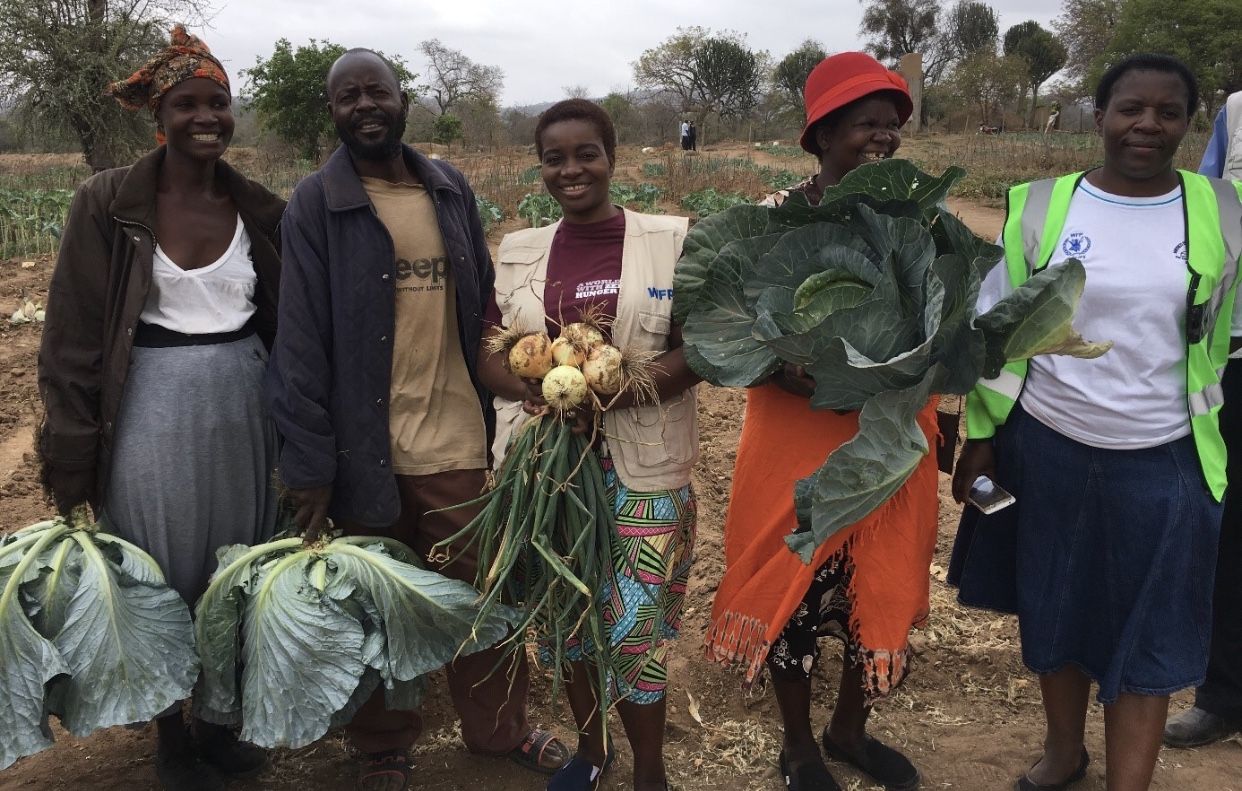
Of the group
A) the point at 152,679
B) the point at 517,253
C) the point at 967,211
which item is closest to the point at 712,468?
the point at 517,253

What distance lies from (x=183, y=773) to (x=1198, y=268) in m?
2.84

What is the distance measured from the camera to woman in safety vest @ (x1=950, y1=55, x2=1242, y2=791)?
1855mm

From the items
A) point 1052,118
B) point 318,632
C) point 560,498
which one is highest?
point 1052,118

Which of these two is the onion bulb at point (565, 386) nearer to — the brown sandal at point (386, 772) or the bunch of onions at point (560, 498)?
the bunch of onions at point (560, 498)

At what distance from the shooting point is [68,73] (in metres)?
18.4

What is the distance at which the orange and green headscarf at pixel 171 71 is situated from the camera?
2.14 meters

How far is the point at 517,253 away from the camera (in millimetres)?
2100

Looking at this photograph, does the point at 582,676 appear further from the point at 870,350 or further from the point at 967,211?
the point at 967,211

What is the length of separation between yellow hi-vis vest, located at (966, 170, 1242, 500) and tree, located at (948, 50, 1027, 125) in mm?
32015

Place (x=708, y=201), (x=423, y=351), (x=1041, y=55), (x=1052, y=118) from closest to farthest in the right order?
(x=423, y=351) < (x=708, y=201) < (x=1052, y=118) < (x=1041, y=55)

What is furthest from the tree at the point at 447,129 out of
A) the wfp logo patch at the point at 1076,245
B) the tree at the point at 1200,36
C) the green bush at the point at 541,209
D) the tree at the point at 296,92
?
the wfp logo patch at the point at 1076,245

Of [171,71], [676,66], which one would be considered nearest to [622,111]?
[676,66]

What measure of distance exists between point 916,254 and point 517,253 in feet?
3.08

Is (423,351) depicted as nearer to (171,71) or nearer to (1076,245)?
(171,71)
